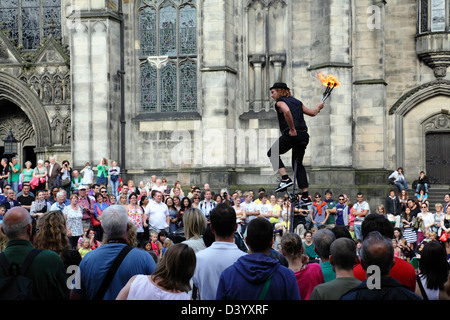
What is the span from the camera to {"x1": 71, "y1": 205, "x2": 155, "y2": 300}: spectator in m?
4.96

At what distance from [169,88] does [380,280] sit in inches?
775

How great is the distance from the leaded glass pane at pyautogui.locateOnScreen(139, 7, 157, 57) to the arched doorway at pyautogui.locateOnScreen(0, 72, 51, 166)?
4223 millimetres

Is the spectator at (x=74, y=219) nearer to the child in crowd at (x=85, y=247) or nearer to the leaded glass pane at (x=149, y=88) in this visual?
the child in crowd at (x=85, y=247)

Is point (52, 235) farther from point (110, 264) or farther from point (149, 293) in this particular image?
point (149, 293)

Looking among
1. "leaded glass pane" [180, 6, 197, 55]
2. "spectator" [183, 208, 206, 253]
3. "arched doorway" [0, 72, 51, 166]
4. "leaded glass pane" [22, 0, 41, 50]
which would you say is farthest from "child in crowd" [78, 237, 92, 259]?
"leaded glass pane" [22, 0, 41, 50]

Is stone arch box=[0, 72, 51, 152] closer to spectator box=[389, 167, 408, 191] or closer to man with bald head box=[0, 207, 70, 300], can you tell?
spectator box=[389, 167, 408, 191]

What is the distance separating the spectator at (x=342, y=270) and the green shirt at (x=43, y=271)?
1.73 meters

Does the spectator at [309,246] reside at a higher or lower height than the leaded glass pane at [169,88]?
lower

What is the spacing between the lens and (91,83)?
72.6 ft

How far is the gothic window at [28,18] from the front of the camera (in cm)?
2530

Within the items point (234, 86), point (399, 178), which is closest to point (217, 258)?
point (234, 86)

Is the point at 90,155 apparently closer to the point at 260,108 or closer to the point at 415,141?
the point at 260,108

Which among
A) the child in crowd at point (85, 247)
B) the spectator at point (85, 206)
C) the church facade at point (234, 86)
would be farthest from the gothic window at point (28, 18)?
the child in crowd at point (85, 247)

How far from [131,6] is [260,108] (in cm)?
567
